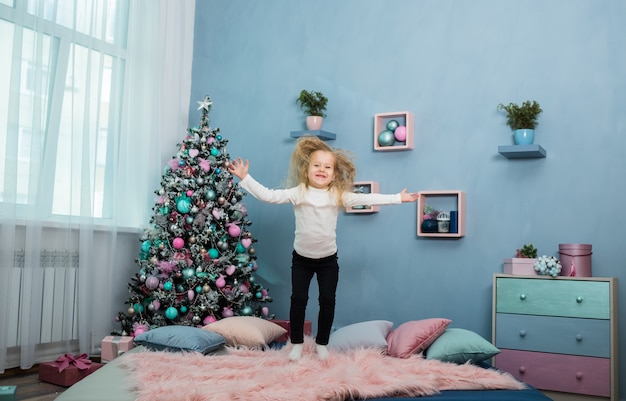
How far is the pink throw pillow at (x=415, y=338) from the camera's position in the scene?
3.21 m

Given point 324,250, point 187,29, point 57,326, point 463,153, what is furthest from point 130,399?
point 187,29

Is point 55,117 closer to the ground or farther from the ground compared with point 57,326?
farther from the ground

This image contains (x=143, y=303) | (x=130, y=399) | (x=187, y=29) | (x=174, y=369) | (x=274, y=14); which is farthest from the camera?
(x=187, y=29)

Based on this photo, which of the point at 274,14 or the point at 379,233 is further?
the point at 274,14

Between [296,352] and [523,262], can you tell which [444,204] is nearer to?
[523,262]

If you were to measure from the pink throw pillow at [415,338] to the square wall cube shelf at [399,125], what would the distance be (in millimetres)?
1510

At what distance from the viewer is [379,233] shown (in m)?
4.57

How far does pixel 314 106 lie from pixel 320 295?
1.79 m

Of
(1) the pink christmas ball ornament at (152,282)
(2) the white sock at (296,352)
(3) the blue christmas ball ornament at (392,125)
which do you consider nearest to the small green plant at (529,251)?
(3) the blue christmas ball ornament at (392,125)

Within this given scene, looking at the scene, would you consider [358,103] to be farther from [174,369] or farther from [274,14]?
[174,369]

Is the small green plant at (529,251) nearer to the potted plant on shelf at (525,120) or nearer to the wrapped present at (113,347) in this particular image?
the potted plant on shelf at (525,120)

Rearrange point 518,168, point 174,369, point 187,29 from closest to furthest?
point 174,369
point 518,168
point 187,29

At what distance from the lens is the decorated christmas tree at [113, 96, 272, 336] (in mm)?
4371

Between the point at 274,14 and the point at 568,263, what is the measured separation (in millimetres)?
3098
